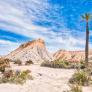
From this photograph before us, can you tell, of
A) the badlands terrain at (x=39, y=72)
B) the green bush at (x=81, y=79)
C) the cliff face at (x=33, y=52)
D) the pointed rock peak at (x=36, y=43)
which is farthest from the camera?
the pointed rock peak at (x=36, y=43)

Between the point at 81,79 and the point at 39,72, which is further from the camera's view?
the point at 39,72

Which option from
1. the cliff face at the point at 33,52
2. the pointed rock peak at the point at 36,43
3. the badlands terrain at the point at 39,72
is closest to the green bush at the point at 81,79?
the badlands terrain at the point at 39,72

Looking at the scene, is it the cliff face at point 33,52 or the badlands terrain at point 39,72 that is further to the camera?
the cliff face at point 33,52

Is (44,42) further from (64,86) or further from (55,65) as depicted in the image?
(64,86)

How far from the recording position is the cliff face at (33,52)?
5009 cm

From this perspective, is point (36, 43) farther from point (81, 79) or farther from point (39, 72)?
point (81, 79)

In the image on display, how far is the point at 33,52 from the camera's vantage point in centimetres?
5278

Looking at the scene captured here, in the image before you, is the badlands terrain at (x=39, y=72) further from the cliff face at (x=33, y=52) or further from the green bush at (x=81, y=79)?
the green bush at (x=81, y=79)

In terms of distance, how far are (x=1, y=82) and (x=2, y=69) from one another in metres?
6.06

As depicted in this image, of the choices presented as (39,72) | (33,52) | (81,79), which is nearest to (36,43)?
(33,52)

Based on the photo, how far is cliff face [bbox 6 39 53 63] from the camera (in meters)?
50.1

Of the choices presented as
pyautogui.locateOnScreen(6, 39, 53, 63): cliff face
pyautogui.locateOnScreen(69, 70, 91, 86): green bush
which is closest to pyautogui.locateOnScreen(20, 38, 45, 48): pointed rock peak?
pyautogui.locateOnScreen(6, 39, 53, 63): cliff face

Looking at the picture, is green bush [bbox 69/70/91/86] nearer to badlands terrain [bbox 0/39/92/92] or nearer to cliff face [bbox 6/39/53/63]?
badlands terrain [bbox 0/39/92/92]

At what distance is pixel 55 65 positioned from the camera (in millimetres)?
28359
